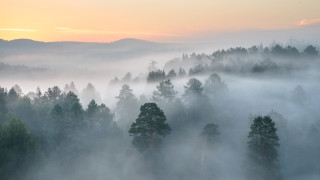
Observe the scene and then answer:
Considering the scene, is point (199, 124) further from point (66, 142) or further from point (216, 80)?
point (66, 142)

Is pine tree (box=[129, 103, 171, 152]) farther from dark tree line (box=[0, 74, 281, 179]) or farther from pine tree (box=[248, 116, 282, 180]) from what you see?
pine tree (box=[248, 116, 282, 180])

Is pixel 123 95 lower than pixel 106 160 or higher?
higher

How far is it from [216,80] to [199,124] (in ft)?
73.0

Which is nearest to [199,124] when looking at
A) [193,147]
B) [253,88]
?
[193,147]

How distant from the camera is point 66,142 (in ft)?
194

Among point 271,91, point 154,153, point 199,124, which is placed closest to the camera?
point 154,153

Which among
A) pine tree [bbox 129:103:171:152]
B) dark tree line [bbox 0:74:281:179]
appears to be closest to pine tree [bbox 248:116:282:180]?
dark tree line [bbox 0:74:281:179]

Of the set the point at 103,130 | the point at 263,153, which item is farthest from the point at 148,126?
the point at 103,130

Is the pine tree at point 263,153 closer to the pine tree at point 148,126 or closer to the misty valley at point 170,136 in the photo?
the misty valley at point 170,136

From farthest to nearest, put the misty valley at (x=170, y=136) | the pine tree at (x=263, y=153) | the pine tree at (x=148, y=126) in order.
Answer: the pine tree at (x=148, y=126) → the misty valley at (x=170, y=136) → the pine tree at (x=263, y=153)

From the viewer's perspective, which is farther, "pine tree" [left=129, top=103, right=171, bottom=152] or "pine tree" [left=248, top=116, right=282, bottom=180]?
"pine tree" [left=129, top=103, right=171, bottom=152]

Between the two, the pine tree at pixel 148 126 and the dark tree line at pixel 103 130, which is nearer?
the dark tree line at pixel 103 130

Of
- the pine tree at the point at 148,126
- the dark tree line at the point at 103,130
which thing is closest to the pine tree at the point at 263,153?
the dark tree line at the point at 103,130

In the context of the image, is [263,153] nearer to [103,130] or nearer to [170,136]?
[170,136]
